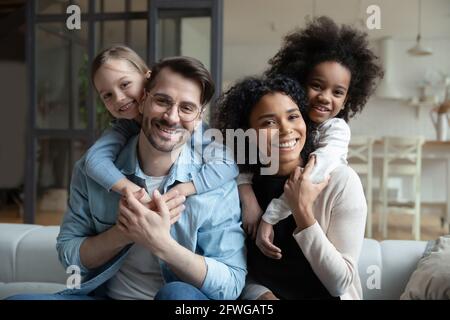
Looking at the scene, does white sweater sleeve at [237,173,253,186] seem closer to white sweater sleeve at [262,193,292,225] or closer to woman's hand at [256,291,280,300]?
white sweater sleeve at [262,193,292,225]

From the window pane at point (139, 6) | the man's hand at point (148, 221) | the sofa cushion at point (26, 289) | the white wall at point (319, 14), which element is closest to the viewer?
the man's hand at point (148, 221)

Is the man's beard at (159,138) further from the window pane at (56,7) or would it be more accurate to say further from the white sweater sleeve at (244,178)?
the window pane at (56,7)

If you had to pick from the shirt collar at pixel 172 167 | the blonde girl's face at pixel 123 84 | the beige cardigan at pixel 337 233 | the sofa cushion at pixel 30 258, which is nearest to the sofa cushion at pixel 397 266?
the beige cardigan at pixel 337 233

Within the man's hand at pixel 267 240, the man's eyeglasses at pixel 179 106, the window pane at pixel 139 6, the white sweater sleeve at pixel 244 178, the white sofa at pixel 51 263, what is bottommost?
the white sofa at pixel 51 263

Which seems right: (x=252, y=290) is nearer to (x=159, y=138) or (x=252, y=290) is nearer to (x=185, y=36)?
(x=159, y=138)

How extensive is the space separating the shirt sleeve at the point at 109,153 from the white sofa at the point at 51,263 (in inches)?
9.4

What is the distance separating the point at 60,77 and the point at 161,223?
0.88 meters

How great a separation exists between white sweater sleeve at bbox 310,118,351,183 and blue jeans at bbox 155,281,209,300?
0.22 metres

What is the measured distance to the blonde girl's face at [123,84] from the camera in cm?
65

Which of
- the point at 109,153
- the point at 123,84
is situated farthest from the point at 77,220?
the point at 123,84

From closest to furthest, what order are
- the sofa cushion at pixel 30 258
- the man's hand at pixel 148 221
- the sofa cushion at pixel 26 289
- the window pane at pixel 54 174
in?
→ the man's hand at pixel 148 221
the sofa cushion at pixel 26 289
the sofa cushion at pixel 30 258
the window pane at pixel 54 174

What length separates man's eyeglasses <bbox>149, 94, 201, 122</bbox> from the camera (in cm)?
60

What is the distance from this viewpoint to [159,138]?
61 cm
